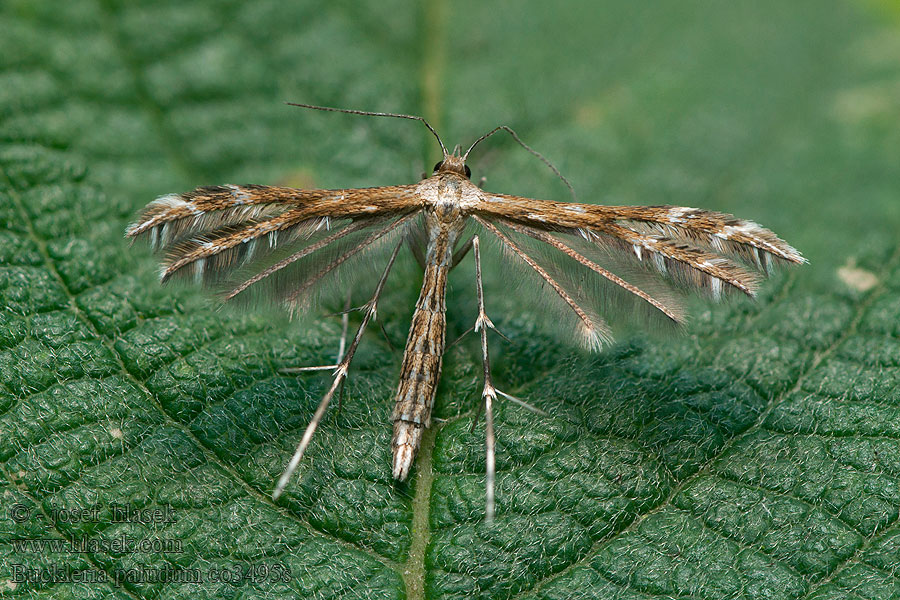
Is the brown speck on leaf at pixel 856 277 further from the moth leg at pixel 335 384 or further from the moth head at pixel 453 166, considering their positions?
the moth leg at pixel 335 384

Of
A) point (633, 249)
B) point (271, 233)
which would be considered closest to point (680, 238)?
point (633, 249)

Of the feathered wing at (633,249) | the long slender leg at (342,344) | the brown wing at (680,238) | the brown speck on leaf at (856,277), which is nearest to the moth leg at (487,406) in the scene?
the feathered wing at (633,249)

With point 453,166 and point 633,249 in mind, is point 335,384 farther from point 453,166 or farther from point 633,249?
point 633,249

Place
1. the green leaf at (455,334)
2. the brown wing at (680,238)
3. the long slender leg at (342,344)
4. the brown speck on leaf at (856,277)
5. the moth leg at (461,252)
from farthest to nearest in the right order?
the brown speck on leaf at (856,277)
the moth leg at (461,252)
the long slender leg at (342,344)
the brown wing at (680,238)
the green leaf at (455,334)

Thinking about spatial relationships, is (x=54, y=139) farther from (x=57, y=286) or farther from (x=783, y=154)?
(x=783, y=154)

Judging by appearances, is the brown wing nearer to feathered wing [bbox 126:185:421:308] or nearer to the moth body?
the moth body
